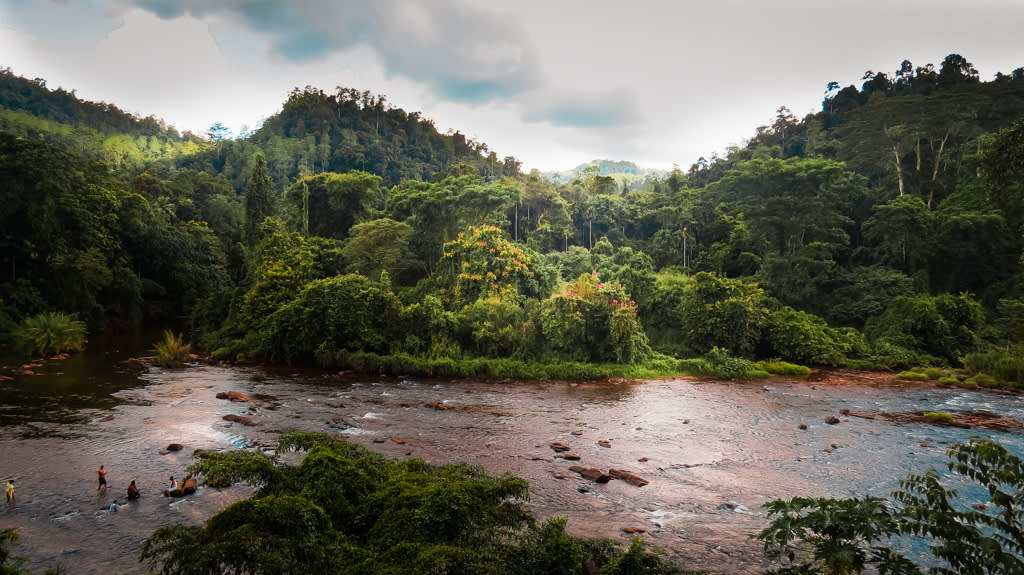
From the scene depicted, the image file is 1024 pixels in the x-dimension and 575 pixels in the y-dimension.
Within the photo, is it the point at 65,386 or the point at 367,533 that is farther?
the point at 65,386

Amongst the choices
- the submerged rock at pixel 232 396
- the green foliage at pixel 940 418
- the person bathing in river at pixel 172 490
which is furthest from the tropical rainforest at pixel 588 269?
the green foliage at pixel 940 418

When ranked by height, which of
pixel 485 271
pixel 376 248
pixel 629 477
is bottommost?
pixel 629 477

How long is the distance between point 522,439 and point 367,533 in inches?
301

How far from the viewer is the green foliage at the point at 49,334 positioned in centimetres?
2177

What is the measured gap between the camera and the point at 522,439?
12.6 meters

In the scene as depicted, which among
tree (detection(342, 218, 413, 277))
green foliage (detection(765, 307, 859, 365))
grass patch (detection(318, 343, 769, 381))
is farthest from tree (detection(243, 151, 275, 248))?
green foliage (detection(765, 307, 859, 365))

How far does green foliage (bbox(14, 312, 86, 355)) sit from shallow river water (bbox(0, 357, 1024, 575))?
11.4ft

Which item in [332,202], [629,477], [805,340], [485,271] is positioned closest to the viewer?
[629,477]

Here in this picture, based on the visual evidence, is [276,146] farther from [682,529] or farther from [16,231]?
[682,529]

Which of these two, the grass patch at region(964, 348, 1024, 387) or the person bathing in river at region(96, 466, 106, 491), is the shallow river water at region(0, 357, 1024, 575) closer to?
the person bathing in river at region(96, 466, 106, 491)

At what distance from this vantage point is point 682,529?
26.1 ft

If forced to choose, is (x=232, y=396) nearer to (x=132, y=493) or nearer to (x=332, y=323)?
(x=332, y=323)

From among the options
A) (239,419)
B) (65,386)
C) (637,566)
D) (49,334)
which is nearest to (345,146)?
(49,334)

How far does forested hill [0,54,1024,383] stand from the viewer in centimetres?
2230
